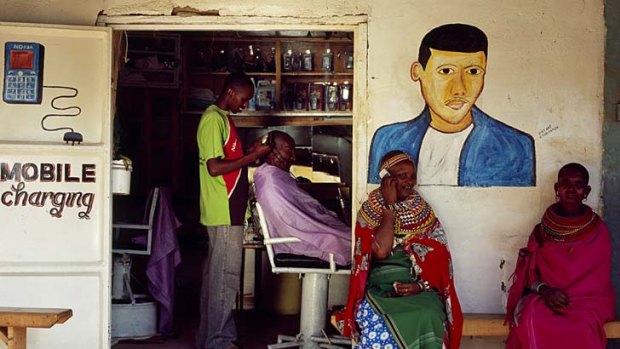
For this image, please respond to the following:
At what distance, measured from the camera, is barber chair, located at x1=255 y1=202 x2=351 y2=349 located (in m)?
4.81

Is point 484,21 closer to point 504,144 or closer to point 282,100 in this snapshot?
point 504,144

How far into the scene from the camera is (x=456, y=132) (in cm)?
456

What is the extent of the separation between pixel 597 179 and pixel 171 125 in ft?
14.5

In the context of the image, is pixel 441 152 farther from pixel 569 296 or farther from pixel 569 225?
pixel 569 296

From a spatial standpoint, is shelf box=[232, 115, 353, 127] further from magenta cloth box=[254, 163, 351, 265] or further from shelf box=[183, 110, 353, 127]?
magenta cloth box=[254, 163, 351, 265]

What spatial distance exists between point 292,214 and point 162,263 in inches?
42.1

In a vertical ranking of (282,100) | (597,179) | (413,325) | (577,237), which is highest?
(282,100)

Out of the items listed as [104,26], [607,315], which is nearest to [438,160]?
[607,315]

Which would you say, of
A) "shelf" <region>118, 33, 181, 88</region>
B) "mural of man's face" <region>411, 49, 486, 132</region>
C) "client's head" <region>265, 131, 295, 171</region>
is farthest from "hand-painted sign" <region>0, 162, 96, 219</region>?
"shelf" <region>118, 33, 181, 88</region>

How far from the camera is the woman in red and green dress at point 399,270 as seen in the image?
4047mm

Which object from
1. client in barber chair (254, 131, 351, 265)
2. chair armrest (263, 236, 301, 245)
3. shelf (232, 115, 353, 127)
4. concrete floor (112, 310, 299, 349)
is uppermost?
shelf (232, 115, 353, 127)

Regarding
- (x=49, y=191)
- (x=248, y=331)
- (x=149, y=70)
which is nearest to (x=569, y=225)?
(x=248, y=331)

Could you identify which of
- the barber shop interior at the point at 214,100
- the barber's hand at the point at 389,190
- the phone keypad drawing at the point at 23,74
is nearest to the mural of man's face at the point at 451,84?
the barber's hand at the point at 389,190

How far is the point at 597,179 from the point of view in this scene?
4.61m
